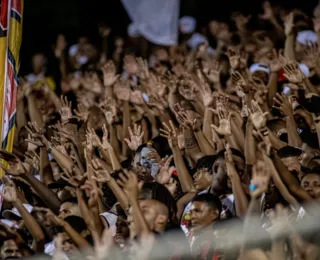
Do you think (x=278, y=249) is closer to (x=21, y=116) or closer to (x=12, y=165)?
(x=12, y=165)

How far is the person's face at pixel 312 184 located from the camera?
627cm

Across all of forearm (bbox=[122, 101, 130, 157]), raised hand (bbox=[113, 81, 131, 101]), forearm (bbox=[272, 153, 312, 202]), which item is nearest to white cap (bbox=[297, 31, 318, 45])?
raised hand (bbox=[113, 81, 131, 101])

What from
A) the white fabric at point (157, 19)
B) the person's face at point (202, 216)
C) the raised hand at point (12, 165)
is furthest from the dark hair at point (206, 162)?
the white fabric at point (157, 19)

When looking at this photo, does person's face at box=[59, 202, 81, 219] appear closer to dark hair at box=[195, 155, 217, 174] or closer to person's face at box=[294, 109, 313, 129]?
dark hair at box=[195, 155, 217, 174]

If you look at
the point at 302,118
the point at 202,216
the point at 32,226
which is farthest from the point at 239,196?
the point at 302,118

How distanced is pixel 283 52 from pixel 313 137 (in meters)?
2.77

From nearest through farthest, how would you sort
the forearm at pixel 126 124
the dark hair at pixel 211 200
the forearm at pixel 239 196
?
the dark hair at pixel 211 200 → the forearm at pixel 239 196 → the forearm at pixel 126 124

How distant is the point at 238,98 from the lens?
9.27m

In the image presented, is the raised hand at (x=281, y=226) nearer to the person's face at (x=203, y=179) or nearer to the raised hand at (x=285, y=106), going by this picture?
the person's face at (x=203, y=179)

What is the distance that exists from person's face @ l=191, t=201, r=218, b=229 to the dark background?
750 centimetres

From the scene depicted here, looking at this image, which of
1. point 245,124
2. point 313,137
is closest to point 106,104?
point 245,124

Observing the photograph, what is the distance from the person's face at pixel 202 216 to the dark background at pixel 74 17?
7.50m

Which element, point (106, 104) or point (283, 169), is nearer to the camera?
point (283, 169)

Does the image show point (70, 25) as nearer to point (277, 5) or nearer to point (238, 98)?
point (277, 5)
